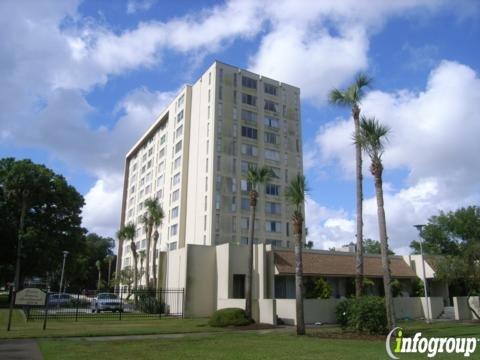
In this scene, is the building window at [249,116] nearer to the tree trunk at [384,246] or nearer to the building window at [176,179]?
the building window at [176,179]

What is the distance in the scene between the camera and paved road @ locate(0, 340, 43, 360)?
42.3 feet

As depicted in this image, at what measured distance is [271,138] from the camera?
6309 centimetres

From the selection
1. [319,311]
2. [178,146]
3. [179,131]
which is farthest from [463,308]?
[179,131]

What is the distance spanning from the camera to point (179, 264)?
3606cm

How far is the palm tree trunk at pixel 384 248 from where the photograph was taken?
61.2 ft

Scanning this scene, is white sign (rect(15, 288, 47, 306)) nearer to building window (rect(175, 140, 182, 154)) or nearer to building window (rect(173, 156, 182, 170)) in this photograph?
building window (rect(173, 156, 182, 170))

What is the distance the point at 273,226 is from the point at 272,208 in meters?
2.43

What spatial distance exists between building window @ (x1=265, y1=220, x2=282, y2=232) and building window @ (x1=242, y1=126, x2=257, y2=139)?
12032mm

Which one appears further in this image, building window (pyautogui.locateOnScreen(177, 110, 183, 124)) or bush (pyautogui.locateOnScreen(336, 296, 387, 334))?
building window (pyautogui.locateOnScreen(177, 110, 183, 124))

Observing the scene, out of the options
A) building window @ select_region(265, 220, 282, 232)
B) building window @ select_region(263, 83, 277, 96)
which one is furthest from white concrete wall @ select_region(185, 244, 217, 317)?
building window @ select_region(263, 83, 277, 96)

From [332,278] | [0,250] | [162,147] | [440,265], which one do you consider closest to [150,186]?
[162,147]

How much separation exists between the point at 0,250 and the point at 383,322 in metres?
41.9

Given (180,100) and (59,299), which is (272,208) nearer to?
(180,100)

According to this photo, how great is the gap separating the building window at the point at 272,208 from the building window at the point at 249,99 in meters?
14.5
